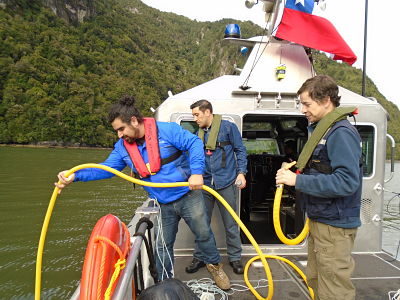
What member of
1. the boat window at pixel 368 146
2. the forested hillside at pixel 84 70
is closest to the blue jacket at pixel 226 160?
the boat window at pixel 368 146

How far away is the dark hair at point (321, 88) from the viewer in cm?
181

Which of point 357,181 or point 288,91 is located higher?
point 288,91

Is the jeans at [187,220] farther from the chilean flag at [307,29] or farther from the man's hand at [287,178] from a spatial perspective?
the chilean flag at [307,29]

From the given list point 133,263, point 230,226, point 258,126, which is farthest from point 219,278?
point 258,126

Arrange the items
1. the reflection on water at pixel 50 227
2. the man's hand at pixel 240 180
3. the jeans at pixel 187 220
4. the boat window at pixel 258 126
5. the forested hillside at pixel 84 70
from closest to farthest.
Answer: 1. the jeans at pixel 187 220
2. the man's hand at pixel 240 180
3. the reflection on water at pixel 50 227
4. the boat window at pixel 258 126
5. the forested hillside at pixel 84 70

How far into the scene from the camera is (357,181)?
1678mm

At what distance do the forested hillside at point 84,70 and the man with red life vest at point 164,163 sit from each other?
20.7 meters

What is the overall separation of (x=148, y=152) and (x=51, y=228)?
26.1 ft

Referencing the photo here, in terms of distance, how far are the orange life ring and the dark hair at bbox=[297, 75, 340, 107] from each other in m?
1.48

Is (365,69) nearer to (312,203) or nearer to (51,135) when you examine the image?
(312,203)

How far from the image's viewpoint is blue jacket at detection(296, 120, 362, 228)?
1.67 m

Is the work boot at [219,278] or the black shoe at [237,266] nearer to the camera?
the work boot at [219,278]

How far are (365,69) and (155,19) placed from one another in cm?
15823

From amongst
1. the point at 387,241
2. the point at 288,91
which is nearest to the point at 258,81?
the point at 288,91
